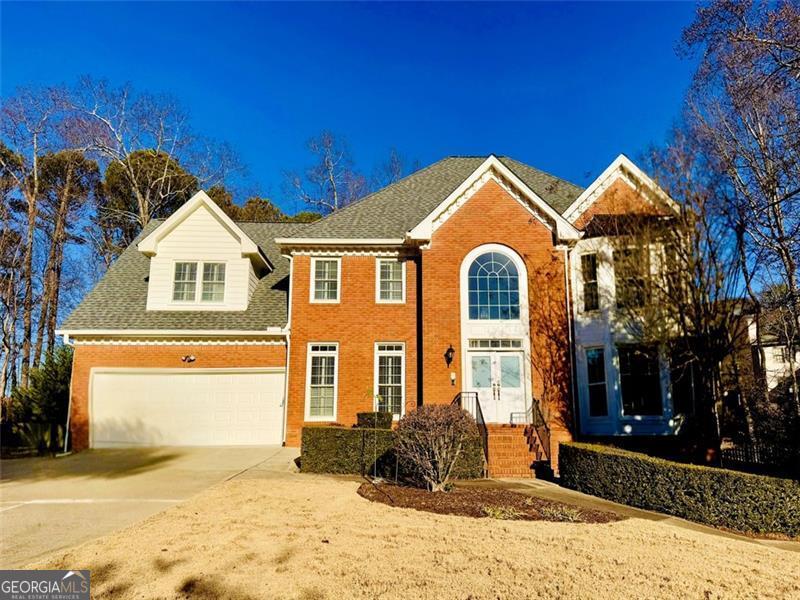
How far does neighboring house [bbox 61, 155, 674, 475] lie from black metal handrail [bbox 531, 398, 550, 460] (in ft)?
1.76

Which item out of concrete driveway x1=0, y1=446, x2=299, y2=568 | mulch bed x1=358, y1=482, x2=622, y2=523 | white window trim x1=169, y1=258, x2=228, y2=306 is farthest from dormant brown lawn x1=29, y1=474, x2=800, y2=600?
white window trim x1=169, y1=258, x2=228, y2=306

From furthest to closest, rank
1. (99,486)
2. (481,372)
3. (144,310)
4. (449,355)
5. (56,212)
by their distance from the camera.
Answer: (56,212) < (144,310) < (481,372) < (449,355) < (99,486)

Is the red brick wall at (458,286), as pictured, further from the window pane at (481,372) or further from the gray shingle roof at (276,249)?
the gray shingle roof at (276,249)

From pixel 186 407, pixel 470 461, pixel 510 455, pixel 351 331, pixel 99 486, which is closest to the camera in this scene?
pixel 99 486

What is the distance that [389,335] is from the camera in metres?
15.4

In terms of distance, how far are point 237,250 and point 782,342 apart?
19562 millimetres

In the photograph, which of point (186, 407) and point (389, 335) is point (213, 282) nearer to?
point (186, 407)

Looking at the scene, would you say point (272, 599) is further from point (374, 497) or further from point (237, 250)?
point (237, 250)

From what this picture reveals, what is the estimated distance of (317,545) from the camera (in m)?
5.80

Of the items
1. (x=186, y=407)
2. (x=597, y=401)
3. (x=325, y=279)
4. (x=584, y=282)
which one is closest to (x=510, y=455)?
(x=597, y=401)

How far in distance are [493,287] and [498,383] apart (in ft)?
9.63

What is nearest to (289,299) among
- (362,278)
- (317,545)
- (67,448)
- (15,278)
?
(362,278)

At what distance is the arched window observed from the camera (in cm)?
1471

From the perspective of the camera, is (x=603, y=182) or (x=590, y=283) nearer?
(x=590, y=283)
